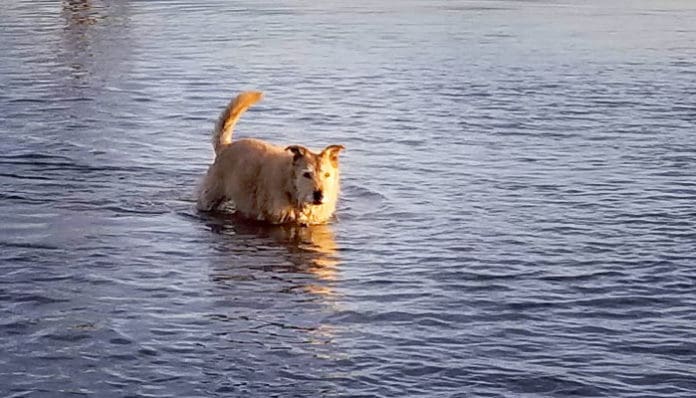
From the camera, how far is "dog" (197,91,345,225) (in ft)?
40.6

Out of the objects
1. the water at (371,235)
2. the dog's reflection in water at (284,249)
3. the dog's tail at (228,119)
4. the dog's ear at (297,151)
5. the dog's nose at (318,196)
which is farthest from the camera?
the dog's tail at (228,119)

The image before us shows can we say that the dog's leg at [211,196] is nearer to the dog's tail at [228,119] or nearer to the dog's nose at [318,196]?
the dog's tail at [228,119]

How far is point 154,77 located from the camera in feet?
76.2

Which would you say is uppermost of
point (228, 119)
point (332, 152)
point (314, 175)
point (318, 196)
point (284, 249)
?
point (228, 119)

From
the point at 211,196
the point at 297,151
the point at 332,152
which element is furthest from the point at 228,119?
the point at 332,152

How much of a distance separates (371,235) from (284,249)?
83 centimetres

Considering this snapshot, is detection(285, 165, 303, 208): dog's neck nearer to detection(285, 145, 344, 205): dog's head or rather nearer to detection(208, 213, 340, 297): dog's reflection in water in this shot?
detection(285, 145, 344, 205): dog's head

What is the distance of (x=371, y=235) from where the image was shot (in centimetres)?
1203

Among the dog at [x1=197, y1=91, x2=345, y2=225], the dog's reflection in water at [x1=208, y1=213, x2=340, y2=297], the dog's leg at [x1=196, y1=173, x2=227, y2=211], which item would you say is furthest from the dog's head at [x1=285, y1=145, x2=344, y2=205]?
the dog's leg at [x1=196, y1=173, x2=227, y2=211]

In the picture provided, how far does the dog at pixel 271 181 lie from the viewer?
12383 millimetres

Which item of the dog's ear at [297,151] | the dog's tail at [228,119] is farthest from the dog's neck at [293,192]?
the dog's tail at [228,119]

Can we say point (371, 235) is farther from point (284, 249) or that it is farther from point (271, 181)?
A: point (271, 181)

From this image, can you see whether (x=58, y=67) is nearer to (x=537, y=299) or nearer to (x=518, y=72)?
(x=518, y=72)

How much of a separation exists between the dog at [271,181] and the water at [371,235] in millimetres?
238
